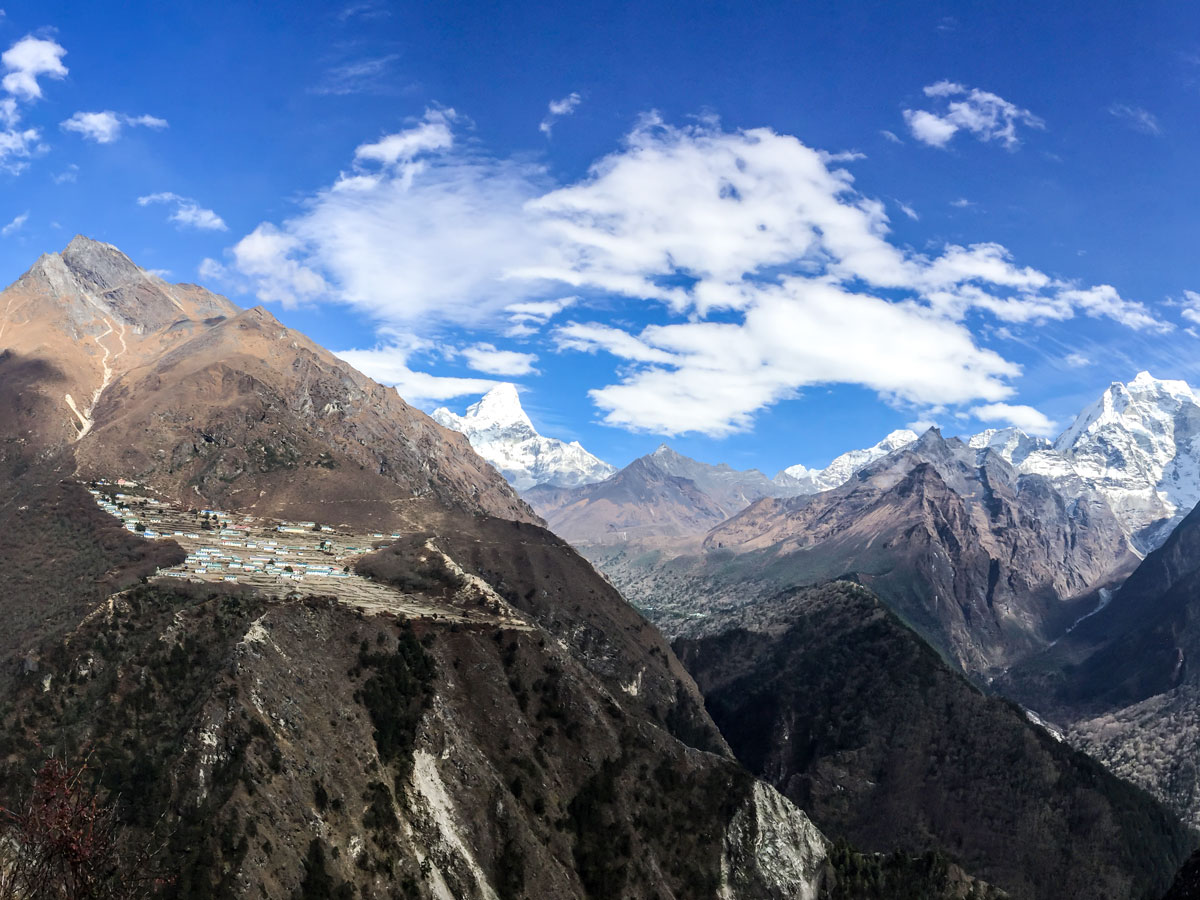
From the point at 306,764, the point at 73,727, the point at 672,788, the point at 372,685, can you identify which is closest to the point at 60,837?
the point at 306,764

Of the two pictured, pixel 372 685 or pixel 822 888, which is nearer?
pixel 372 685

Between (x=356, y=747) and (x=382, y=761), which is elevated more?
(x=356, y=747)


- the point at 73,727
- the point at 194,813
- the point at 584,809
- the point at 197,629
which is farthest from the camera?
the point at 584,809

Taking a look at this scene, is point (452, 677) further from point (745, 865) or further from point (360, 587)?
point (745, 865)

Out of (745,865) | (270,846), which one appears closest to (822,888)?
(745,865)

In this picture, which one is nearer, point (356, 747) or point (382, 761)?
point (356, 747)

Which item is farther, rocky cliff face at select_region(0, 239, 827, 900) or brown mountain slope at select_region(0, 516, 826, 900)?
rocky cliff face at select_region(0, 239, 827, 900)

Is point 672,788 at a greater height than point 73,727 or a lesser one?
lesser

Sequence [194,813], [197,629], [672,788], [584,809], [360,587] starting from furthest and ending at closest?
1. [360,587]
2. [672,788]
3. [584,809]
4. [197,629]
5. [194,813]

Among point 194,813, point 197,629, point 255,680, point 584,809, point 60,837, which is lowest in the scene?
point 584,809

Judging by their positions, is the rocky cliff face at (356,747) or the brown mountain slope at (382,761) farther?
the rocky cliff face at (356,747)
